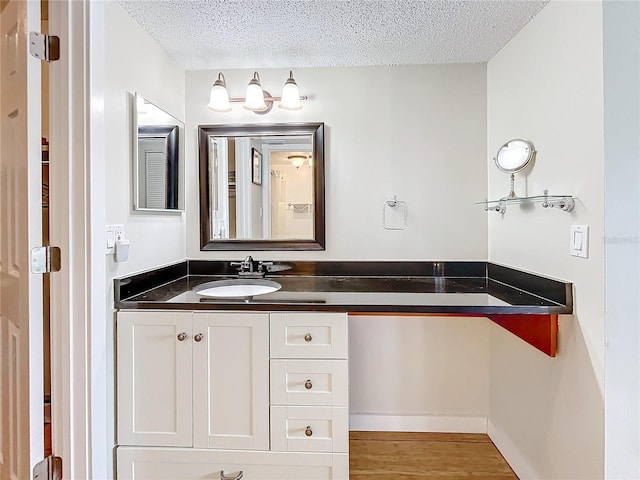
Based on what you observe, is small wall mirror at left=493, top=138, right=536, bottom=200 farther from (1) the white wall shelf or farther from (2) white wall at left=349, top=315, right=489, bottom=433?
(2) white wall at left=349, top=315, right=489, bottom=433

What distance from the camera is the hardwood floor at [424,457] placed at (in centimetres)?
190

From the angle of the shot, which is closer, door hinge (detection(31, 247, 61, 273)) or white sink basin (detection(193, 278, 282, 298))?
door hinge (detection(31, 247, 61, 273))

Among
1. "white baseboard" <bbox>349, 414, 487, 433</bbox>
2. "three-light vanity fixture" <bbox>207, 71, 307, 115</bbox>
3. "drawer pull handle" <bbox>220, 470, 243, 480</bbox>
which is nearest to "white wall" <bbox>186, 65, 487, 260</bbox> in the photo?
"three-light vanity fixture" <bbox>207, 71, 307, 115</bbox>

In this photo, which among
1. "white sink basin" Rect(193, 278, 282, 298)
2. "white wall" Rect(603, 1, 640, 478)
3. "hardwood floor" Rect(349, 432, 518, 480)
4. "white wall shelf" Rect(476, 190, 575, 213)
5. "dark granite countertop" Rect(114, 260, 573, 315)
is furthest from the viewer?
"white sink basin" Rect(193, 278, 282, 298)

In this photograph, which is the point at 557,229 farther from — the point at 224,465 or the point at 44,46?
the point at 44,46

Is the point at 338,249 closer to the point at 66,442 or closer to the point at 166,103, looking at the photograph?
the point at 166,103

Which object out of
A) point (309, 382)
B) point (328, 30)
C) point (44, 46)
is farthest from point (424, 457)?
point (44, 46)

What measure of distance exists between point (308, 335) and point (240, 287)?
2.19ft

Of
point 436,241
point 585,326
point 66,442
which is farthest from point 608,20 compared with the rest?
point 66,442

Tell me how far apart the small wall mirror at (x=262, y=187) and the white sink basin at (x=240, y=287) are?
240 millimetres

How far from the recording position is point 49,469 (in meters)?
1.42

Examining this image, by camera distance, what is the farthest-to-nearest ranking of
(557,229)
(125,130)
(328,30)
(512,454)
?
(512,454) → (328,30) → (125,130) → (557,229)

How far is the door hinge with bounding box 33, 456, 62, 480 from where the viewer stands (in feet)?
4.53

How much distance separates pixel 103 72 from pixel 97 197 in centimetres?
48
